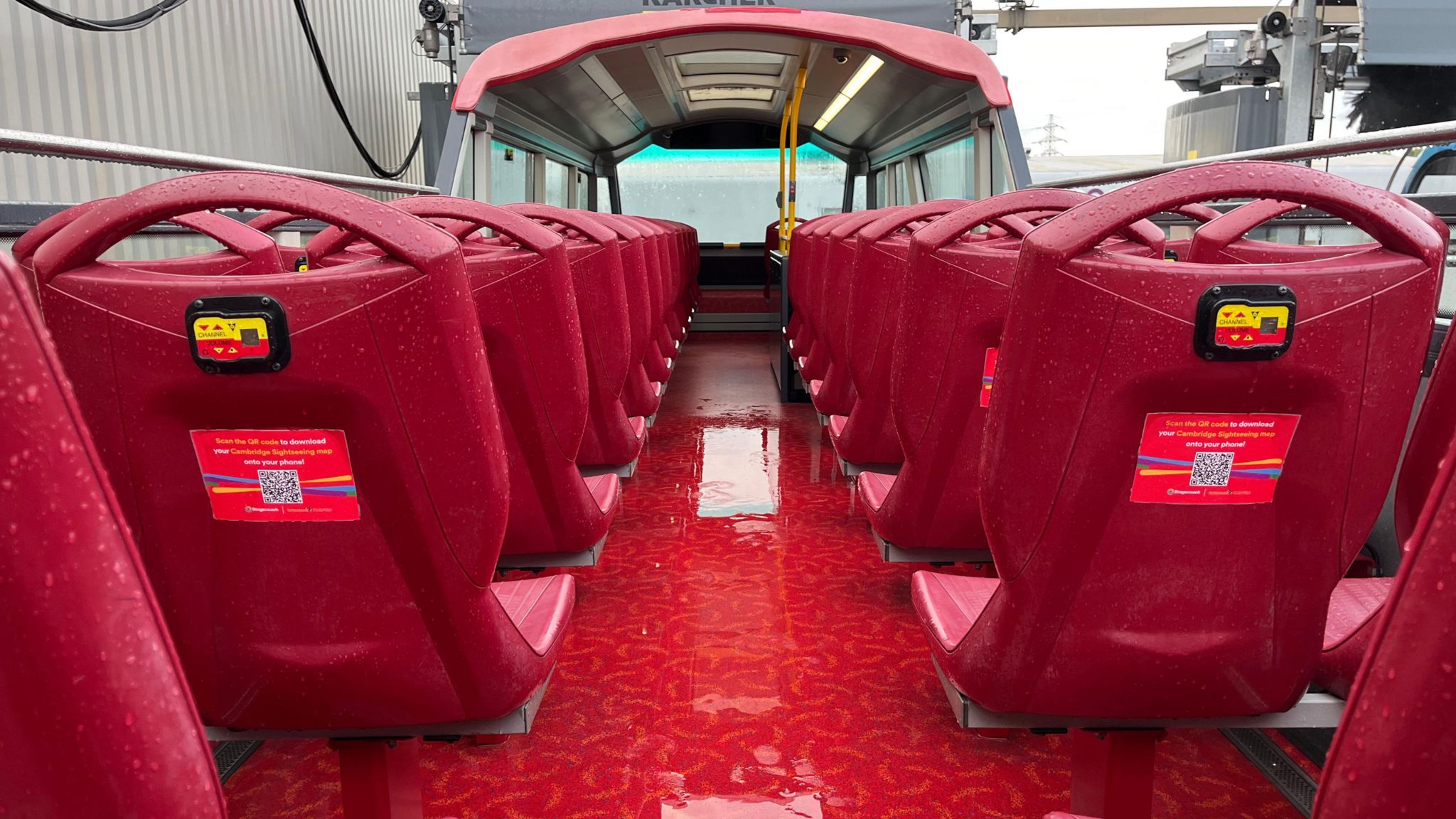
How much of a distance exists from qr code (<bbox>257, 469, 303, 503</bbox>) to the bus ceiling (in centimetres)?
341

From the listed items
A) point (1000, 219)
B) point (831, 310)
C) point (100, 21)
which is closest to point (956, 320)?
point (1000, 219)

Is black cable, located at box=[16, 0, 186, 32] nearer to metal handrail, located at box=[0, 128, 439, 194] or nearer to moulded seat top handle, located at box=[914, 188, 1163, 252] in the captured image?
metal handrail, located at box=[0, 128, 439, 194]

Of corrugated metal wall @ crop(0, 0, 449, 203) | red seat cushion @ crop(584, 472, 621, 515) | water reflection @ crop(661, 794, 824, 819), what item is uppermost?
corrugated metal wall @ crop(0, 0, 449, 203)

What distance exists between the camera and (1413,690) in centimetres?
47

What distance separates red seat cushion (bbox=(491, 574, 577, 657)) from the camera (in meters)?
1.47

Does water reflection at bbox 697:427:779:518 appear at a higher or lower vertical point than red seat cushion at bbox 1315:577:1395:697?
lower

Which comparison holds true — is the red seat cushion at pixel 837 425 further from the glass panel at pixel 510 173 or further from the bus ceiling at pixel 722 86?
the glass panel at pixel 510 173

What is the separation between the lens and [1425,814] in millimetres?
477

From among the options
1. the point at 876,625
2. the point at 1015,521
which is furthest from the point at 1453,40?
the point at 1015,521

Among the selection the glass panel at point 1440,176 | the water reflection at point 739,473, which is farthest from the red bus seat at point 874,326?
the glass panel at point 1440,176

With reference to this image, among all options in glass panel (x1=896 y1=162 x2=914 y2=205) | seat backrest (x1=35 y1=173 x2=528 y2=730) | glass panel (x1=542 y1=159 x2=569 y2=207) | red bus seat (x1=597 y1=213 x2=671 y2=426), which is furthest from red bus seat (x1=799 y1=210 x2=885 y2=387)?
glass panel (x1=542 y1=159 x2=569 y2=207)

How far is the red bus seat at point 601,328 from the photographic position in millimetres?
2482

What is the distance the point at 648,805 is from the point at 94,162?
457 cm

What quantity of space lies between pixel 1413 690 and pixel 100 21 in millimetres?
5464
